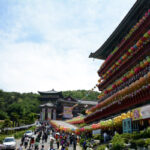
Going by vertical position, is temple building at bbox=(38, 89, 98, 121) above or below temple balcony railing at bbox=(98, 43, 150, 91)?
below

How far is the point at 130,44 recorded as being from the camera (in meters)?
20.4

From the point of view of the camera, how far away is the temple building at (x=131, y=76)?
46.9 feet

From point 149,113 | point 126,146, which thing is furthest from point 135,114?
point 126,146

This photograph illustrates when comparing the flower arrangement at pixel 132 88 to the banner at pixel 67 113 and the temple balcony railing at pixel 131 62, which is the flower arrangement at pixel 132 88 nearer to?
the temple balcony railing at pixel 131 62

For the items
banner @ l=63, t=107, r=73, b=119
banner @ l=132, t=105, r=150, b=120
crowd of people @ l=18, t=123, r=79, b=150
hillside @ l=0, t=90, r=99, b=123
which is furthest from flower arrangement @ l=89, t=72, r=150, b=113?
banner @ l=63, t=107, r=73, b=119

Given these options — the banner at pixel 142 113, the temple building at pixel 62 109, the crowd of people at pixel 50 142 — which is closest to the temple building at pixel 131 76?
the banner at pixel 142 113

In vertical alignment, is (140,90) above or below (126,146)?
above

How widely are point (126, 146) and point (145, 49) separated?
31.5 feet

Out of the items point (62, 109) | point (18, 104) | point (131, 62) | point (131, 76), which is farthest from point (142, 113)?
point (18, 104)

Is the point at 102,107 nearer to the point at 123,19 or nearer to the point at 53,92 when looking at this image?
the point at 123,19

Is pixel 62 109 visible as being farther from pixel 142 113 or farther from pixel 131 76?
pixel 142 113

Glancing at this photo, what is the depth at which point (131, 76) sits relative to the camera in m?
18.6

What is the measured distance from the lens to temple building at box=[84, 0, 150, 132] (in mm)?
14281

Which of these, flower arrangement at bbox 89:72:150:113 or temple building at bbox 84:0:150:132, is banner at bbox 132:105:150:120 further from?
flower arrangement at bbox 89:72:150:113
